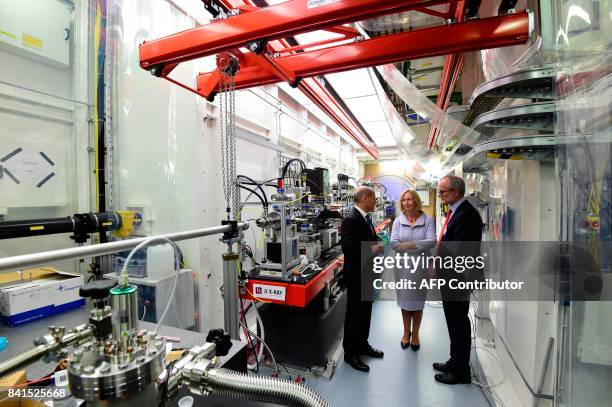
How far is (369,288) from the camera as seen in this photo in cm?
228

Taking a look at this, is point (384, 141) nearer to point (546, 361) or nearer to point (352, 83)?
point (352, 83)

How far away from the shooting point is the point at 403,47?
1421 millimetres

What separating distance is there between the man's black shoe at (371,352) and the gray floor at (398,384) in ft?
0.14

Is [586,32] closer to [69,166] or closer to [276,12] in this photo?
[276,12]

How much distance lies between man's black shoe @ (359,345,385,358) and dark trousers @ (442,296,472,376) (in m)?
0.55

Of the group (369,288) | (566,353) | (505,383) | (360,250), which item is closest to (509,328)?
(505,383)

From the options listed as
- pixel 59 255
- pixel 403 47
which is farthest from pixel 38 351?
pixel 403 47

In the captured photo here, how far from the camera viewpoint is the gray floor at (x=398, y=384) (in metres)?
1.84

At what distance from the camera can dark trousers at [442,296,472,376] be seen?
1951 millimetres

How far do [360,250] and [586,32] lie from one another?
5.38 feet

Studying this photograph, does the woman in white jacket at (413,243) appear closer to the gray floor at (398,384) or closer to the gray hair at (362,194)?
the gray floor at (398,384)

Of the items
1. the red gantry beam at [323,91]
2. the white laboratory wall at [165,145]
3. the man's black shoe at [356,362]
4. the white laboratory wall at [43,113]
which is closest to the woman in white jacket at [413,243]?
the man's black shoe at [356,362]

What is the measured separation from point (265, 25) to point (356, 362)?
91.6 inches

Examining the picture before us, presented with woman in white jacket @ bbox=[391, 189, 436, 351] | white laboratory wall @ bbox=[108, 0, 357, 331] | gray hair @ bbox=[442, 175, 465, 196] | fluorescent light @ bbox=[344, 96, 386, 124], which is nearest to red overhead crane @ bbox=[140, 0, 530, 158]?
white laboratory wall @ bbox=[108, 0, 357, 331]
